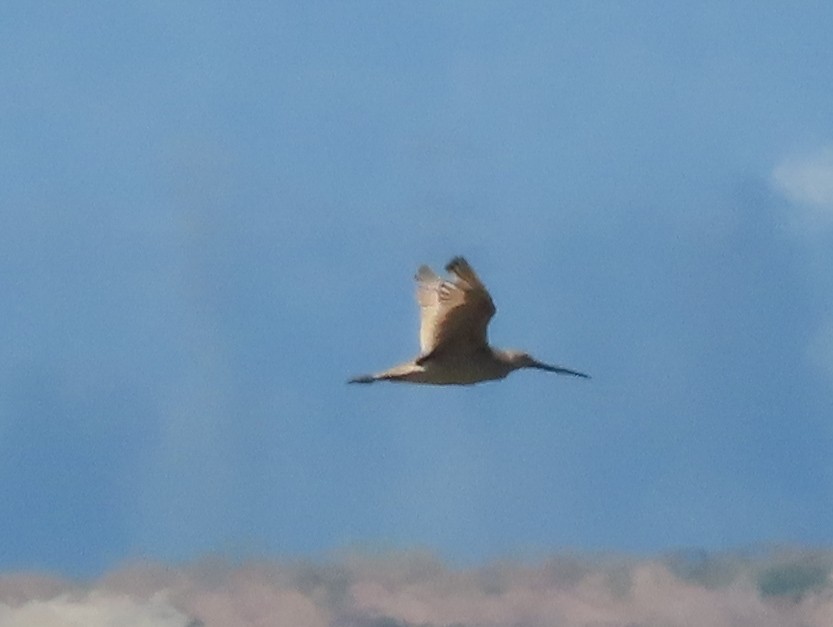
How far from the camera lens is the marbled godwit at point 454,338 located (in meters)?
35.1

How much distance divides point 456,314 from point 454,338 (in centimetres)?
65

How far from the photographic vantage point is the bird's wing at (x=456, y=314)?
34647 millimetres

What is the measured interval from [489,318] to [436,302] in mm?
1630

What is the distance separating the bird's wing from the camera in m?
34.6

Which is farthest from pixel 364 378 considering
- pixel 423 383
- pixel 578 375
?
pixel 578 375

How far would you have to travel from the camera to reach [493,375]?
37.2 m

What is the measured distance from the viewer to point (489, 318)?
35.6 m

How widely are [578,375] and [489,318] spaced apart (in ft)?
13.0

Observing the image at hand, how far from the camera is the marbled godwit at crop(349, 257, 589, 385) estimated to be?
3512 cm

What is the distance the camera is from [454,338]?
36.0 meters

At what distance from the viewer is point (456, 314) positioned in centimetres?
3547

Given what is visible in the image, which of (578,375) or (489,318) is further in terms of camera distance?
(578,375)

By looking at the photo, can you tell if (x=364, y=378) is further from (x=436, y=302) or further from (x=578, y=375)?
(x=578, y=375)

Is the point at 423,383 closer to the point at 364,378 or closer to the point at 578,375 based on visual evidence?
the point at 364,378
